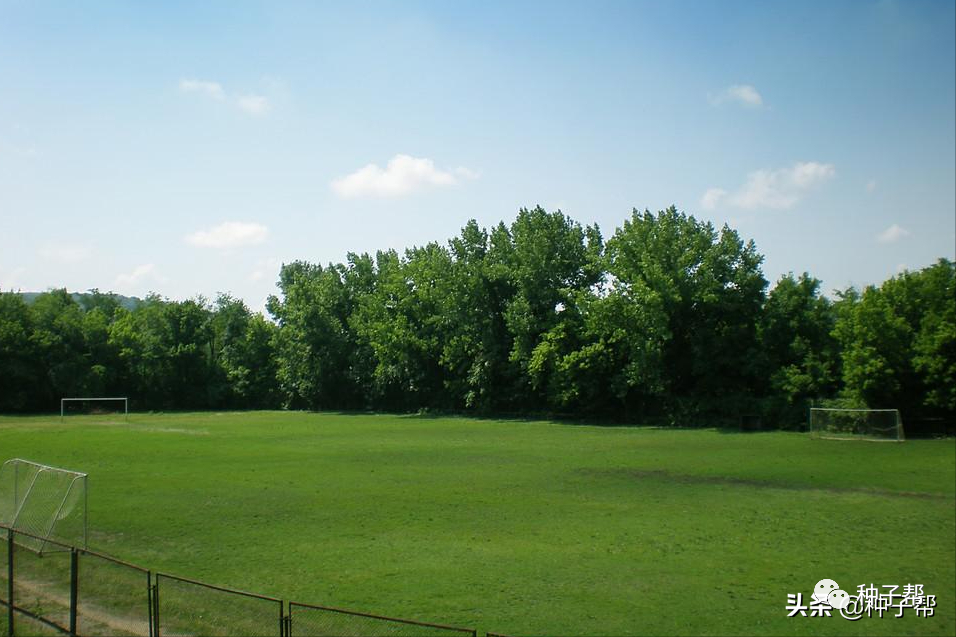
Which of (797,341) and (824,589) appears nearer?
(824,589)

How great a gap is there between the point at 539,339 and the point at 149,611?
61.0m

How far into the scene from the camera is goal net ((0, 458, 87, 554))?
1616cm

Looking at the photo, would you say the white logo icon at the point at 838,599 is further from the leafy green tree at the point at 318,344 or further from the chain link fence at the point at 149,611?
the leafy green tree at the point at 318,344

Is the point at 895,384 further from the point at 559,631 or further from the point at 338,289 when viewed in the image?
the point at 338,289

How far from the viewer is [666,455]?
37844mm

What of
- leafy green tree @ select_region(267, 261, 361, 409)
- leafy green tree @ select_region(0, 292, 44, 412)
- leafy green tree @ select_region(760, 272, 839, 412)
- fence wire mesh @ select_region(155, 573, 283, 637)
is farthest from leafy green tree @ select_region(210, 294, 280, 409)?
fence wire mesh @ select_region(155, 573, 283, 637)

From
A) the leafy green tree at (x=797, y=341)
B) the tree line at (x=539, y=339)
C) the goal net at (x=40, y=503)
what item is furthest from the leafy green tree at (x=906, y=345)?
the goal net at (x=40, y=503)

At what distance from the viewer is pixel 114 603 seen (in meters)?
11.2

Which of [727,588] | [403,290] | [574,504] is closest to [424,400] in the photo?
[403,290]

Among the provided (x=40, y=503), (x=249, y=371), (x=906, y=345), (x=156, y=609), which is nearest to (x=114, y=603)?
(x=156, y=609)

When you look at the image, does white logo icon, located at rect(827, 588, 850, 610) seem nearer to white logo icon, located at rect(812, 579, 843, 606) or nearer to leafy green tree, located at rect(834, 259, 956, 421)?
white logo icon, located at rect(812, 579, 843, 606)

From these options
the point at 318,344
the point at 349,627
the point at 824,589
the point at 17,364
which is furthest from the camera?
the point at 318,344

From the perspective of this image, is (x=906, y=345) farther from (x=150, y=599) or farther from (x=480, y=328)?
(x=150, y=599)

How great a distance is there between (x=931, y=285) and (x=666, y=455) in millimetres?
21669
